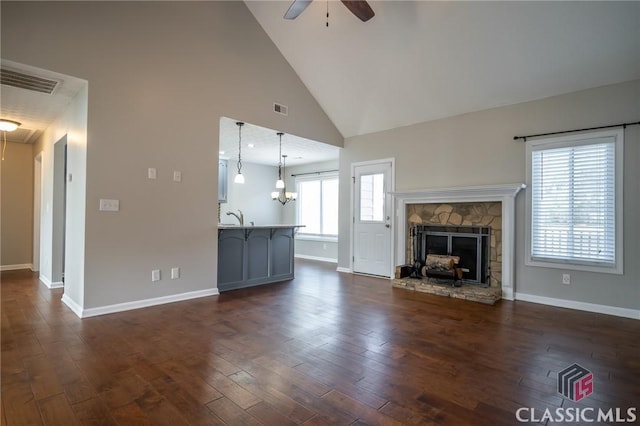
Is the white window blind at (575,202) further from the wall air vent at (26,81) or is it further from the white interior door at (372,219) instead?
the wall air vent at (26,81)

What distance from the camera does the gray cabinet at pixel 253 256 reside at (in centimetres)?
493

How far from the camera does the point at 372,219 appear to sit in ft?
20.7

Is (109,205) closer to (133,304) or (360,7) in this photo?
(133,304)

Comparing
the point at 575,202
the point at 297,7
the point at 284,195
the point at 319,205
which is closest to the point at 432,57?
the point at 297,7

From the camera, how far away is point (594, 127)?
4.03m

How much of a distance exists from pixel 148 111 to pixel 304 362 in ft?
11.3

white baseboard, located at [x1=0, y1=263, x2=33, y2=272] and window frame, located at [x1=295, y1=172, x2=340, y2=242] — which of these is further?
window frame, located at [x1=295, y1=172, x2=340, y2=242]

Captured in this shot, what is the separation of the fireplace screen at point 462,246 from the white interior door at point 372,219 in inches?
24.2

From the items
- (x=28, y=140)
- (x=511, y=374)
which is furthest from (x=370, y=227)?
(x=28, y=140)

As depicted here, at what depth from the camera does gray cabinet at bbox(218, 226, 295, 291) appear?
493 centimetres

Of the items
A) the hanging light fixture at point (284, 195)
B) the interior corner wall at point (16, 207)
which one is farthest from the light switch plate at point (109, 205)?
the interior corner wall at point (16, 207)

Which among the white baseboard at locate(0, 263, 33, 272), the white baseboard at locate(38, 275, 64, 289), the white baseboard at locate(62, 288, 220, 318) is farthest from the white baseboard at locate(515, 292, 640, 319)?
the white baseboard at locate(0, 263, 33, 272)

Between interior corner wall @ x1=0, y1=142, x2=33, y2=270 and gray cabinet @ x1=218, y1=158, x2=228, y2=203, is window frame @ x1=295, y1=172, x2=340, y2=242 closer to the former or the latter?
gray cabinet @ x1=218, y1=158, x2=228, y2=203

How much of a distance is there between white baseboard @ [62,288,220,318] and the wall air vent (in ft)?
8.27
